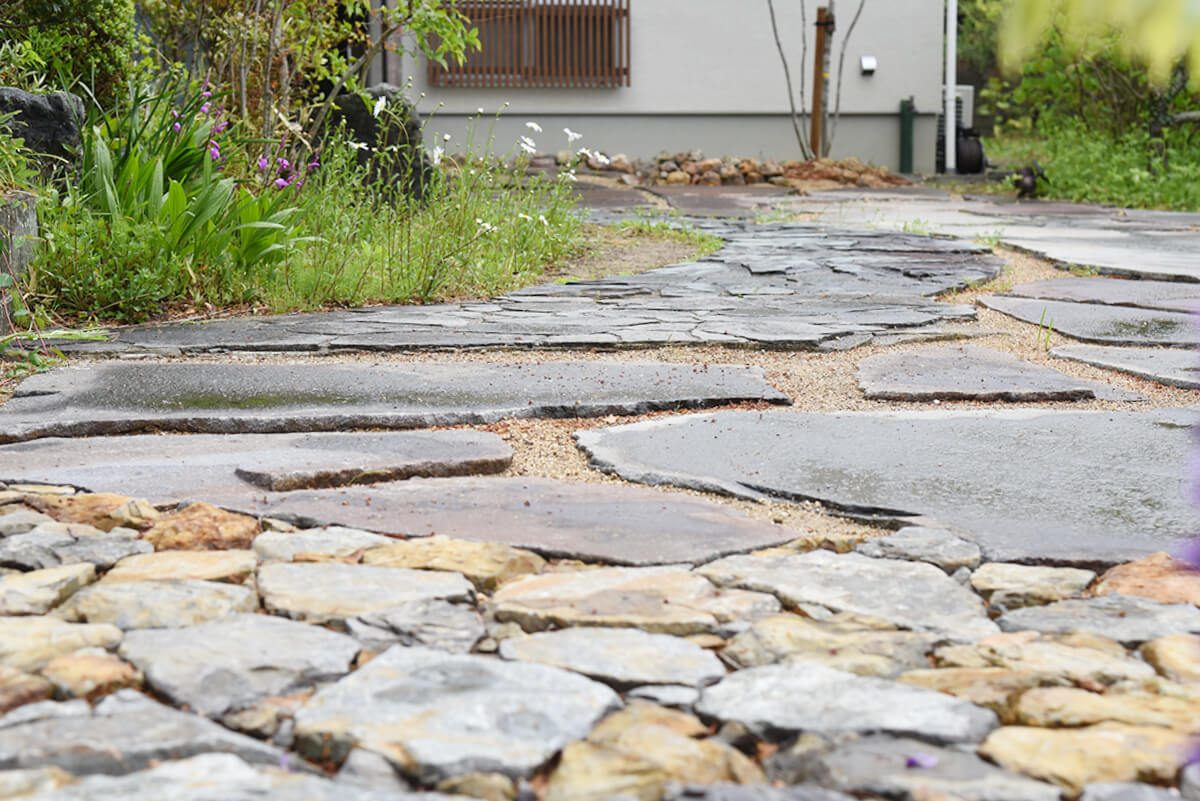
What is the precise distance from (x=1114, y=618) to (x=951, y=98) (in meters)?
11.8

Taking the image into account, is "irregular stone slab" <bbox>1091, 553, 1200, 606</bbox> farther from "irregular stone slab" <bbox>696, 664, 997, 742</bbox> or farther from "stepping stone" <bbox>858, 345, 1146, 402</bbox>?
"stepping stone" <bbox>858, 345, 1146, 402</bbox>

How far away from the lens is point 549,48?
12469 millimetres

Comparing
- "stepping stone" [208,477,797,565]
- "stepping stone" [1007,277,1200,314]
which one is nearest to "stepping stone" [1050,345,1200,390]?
"stepping stone" [1007,277,1200,314]

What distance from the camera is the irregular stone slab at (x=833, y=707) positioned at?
3.92ft

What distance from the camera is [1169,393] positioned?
2.93 meters

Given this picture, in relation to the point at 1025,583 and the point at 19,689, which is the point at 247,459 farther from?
the point at 1025,583

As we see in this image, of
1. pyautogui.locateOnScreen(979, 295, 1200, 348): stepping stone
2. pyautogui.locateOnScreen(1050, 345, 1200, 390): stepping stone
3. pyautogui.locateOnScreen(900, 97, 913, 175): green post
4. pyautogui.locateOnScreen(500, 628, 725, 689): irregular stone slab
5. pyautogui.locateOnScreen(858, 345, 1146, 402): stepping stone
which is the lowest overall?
pyautogui.locateOnScreen(500, 628, 725, 689): irregular stone slab

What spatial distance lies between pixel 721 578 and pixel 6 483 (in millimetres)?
1216

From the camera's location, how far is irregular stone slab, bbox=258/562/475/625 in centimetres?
149

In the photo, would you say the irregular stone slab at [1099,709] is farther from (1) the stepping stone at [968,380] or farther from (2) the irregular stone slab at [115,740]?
(1) the stepping stone at [968,380]

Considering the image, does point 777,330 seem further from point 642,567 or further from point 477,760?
point 477,760

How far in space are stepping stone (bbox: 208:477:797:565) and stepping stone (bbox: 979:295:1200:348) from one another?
7.12 feet

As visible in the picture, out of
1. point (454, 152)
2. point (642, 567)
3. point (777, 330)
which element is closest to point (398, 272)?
point (777, 330)

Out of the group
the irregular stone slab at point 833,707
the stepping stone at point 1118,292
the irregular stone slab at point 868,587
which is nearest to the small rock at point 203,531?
the irregular stone slab at point 868,587
